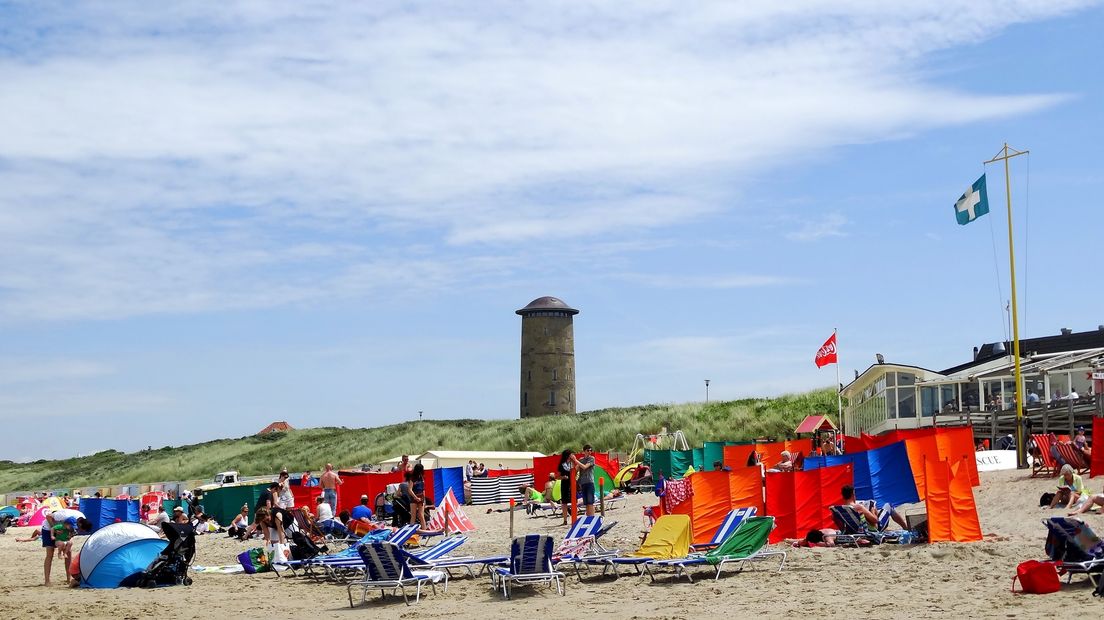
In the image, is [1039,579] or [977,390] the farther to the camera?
[977,390]

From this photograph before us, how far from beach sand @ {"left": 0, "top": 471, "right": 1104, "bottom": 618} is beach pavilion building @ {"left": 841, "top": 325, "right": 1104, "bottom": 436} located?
12.3 meters

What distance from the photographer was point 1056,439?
20.5m

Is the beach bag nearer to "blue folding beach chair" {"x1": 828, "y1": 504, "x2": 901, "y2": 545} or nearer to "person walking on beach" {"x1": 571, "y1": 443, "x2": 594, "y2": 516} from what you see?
"person walking on beach" {"x1": 571, "y1": 443, "x2": 594, "y2": 516}

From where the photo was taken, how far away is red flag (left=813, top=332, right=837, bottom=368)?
35.0 metres

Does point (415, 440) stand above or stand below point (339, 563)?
above

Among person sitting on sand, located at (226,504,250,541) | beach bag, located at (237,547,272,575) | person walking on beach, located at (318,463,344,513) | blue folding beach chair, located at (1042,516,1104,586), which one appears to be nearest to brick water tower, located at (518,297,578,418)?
person walking on beach, located at (318,463,344,513)

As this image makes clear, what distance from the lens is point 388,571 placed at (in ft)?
44.9

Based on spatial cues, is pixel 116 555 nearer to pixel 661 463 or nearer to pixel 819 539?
pixel 819 539

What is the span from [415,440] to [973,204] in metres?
47.6

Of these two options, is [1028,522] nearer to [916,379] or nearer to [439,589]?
[439,589]

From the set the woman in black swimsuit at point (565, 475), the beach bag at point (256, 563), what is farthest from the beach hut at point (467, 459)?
the beach bag at point (256, 563)

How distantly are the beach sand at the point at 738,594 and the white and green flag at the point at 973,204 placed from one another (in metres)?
8.95

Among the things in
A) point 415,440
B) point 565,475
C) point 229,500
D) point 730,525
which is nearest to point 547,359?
point 415,440

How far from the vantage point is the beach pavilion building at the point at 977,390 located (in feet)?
95.0
